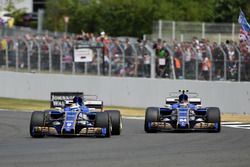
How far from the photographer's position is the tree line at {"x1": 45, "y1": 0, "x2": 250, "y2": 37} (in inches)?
2124

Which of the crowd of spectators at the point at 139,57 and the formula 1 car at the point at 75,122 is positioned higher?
the crowd of spectators at the point at 139,57

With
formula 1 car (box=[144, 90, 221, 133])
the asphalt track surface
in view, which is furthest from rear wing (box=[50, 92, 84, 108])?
formula 1 car (box=[144, 90, 221, 133])

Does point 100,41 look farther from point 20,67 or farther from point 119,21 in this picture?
point 119,21

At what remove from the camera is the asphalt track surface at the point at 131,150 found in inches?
555

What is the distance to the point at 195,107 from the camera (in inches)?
848

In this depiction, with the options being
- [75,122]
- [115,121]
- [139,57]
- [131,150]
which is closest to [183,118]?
[115,121]

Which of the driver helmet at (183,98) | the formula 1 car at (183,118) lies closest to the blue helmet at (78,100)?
the formula 1 car at (183,118)

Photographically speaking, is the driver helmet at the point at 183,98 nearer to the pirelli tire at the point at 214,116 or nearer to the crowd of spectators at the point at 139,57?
the pirelli tire at the point at 214,116

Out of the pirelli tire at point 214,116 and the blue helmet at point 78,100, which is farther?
the pirelli tire at point 214,116

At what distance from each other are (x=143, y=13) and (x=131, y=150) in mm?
38442

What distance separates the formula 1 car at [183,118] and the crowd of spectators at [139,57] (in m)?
7.40

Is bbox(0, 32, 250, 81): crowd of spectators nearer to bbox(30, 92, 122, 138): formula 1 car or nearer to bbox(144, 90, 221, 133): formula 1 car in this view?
bbox(144, 90, 221, 133): formula 1 car

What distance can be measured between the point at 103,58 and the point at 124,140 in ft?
53.3

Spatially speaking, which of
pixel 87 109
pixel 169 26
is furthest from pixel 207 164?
pixel 169 26
